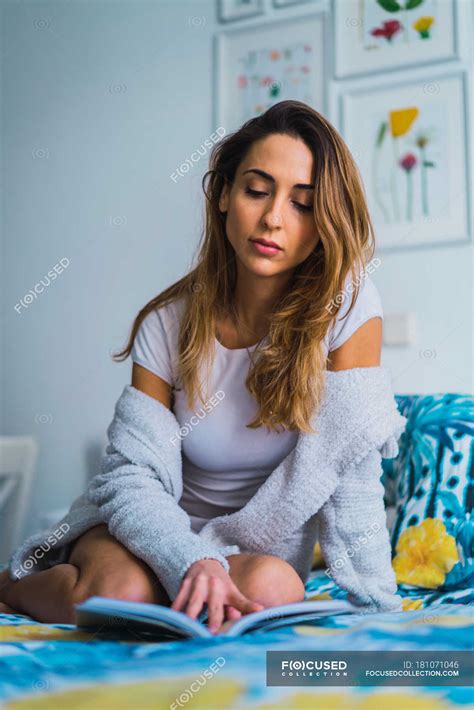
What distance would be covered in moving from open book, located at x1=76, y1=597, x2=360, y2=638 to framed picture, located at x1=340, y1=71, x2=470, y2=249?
126 centimetres

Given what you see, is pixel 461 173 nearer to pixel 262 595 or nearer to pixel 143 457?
pixel 143 457

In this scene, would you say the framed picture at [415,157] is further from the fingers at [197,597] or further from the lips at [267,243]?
the fingers at [197,597]

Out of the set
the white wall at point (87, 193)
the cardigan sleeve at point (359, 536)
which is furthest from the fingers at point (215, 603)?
the white wall at point (87, 193)

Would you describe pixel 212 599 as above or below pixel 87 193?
below

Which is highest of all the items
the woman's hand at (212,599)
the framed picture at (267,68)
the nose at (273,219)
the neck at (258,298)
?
the framed picture at (267,68)

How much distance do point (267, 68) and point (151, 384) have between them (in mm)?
1283

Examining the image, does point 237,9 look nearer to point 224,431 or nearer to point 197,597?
point 224,431

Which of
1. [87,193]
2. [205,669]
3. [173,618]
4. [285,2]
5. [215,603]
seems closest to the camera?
[205,669]

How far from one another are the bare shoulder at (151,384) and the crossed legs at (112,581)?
232 millimetres

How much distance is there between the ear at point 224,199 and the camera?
49.6 inches

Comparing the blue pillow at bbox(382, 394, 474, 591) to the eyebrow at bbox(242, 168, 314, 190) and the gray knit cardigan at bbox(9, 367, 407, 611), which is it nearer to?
the gray knit cardigan at bbox(9, 367, 407, 611)

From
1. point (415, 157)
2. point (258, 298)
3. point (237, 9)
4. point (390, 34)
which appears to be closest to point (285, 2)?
point (237, 9)

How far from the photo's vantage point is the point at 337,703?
0.60m

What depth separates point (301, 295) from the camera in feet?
3.91
